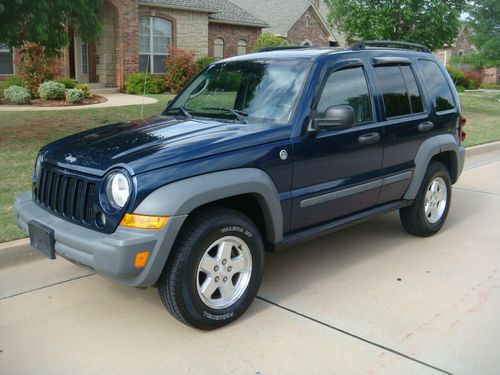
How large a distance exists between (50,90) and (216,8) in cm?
1169

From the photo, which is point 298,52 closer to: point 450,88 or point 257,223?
point 257,223

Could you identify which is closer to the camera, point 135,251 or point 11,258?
point 135,251

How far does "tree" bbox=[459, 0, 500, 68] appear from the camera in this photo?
82.4 feet

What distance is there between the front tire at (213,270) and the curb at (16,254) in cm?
191

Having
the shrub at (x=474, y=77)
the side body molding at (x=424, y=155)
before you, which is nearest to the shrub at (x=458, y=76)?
the shrub at (x=474, y=77)

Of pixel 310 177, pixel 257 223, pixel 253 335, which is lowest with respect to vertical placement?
pixel 253 335

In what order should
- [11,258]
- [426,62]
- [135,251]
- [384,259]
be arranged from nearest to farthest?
[135,251] < [11,258] < [384,259] < [426,62]

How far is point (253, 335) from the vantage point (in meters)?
3.83

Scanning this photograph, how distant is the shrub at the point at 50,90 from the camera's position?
16.3 meters

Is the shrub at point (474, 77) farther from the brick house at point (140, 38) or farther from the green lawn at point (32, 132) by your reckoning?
the green lawn at point (32, 132)

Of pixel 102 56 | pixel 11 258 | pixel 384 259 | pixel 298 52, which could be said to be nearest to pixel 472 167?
pixel 384 259

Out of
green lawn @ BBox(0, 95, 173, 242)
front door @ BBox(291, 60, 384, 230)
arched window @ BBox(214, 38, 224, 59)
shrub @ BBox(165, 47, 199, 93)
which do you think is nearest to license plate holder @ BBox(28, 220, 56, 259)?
green lawn @ BBox(0, 95, 173, 242)

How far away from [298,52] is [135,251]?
97.6 inches

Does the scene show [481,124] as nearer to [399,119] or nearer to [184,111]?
[399,119]
